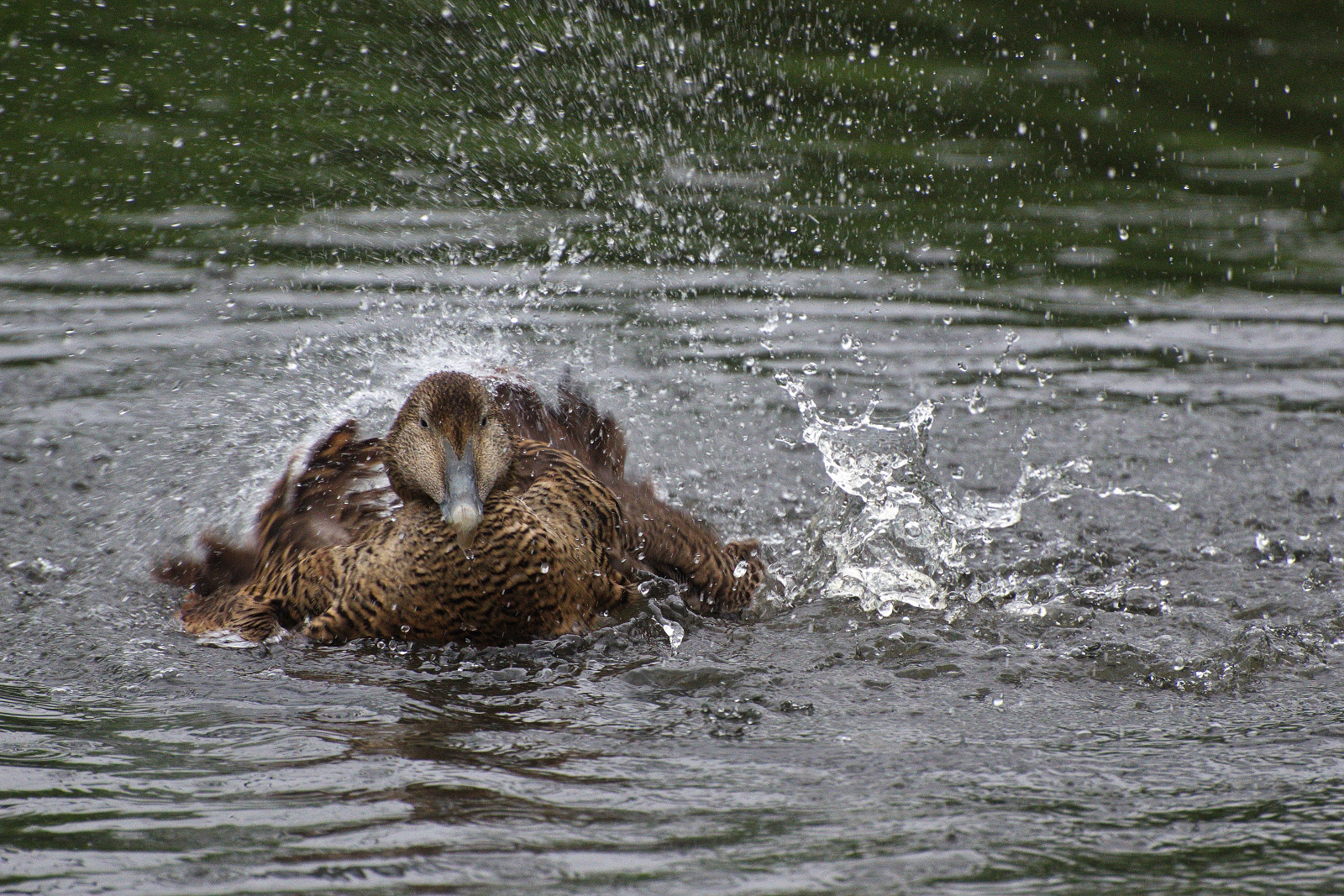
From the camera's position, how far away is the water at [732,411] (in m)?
3.37

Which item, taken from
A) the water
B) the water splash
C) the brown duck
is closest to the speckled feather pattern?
the brown duck

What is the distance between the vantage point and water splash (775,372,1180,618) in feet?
17.0

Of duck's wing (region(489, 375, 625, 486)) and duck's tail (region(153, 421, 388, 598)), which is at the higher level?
duck's wing (region(489, 375, 625, 486))

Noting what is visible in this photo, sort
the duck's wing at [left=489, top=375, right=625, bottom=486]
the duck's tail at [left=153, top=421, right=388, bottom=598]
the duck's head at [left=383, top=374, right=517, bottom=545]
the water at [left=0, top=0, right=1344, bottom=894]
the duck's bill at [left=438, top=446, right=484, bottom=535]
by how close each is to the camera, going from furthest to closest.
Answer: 1. the duck's wing at [left=489, top=375, right=625, bottom=486]
2. the duck's tail at [left=153, top=421, right=388, bottom=598]
3. the duck's head at [left=383, top=374, right=517, bottom=545]
4. the duck's bill at [left=438, top=446, right=484, bottom=535]
5. the water at [left=0, top=0, right=1344, bottom=894]

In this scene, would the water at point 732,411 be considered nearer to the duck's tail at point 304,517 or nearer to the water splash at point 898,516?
the water splash at point 898,516

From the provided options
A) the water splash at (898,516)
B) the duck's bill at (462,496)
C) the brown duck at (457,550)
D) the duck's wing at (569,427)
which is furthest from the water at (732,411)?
the duck's wing at (569,427)

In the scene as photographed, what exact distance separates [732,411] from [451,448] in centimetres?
260

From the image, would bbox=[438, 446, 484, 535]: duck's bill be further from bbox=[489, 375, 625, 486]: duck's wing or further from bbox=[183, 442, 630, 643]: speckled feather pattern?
bbox=[489, 375, 625, 486]: duck's wing

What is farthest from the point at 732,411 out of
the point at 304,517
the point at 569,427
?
the point at 304,517

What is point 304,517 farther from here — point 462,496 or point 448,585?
point 462,496

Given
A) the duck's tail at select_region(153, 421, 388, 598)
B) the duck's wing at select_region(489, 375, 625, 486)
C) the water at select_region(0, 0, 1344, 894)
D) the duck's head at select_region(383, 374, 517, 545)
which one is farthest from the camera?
the duck's wing at select_region(489, 375, 625, 486)

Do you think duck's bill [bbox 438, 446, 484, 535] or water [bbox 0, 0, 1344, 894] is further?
duck's bill [bbox 438, 446, 484, 535]

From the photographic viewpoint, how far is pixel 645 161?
968 cm

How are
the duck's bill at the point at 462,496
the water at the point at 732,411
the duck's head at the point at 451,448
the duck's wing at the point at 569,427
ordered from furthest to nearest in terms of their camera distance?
1. the duck's wing at the point at 569,427
2. the duck's head at the point at 451,448
3. the duck's bill at the point at 462,496
4. the water at the point at 732,411
